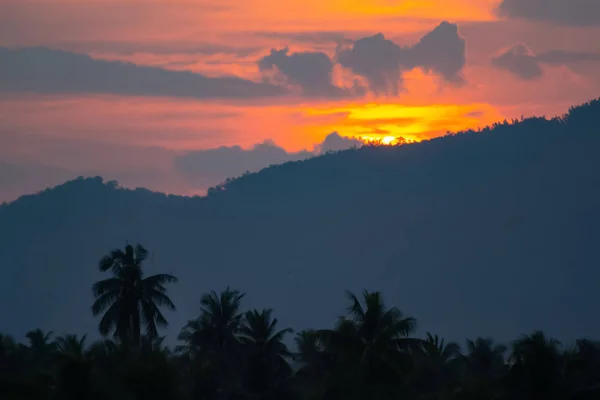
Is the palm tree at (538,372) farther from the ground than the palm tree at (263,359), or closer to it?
closer to it

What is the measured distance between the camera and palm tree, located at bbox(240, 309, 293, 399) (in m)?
67.9

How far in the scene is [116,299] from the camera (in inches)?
2507

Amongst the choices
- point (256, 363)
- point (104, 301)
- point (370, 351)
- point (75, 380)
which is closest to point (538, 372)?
point (370, 351)

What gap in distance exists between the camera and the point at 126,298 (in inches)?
2491

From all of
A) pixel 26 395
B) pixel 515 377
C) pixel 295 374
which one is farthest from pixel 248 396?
pixel 26 395

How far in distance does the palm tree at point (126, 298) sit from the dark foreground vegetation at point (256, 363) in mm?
60

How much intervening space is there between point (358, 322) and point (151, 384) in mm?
13206

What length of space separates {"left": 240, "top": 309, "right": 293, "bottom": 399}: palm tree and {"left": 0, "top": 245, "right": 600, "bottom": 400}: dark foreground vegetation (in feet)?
0.20

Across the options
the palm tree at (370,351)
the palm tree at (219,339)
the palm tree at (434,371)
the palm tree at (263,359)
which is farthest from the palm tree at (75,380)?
the palm tree at (434,371)

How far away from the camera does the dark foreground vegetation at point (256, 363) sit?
4694 cm

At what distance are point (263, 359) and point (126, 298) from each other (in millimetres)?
9935

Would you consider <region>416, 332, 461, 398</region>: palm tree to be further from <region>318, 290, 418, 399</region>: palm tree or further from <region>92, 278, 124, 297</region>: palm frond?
<region>92, 278, 124, 297</region>: palm frond

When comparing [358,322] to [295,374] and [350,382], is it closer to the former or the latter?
[350,382]

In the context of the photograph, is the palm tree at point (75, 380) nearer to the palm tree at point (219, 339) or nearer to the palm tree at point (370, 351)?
the palm tree at point (370, 351)
